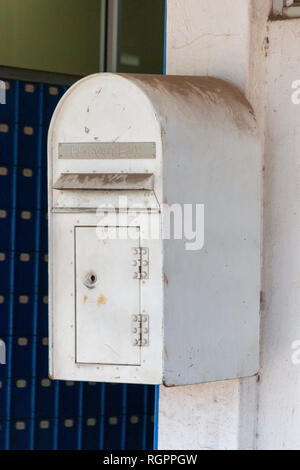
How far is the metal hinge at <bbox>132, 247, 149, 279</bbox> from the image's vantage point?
362 centimetres

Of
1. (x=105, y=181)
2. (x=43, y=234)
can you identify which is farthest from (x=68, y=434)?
(x=105, y=181)

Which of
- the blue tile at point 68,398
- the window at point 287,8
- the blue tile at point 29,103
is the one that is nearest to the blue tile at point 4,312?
the blue tile at point 68,398

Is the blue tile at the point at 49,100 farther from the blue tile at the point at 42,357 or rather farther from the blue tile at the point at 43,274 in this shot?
the blue tile at the point at 42,357

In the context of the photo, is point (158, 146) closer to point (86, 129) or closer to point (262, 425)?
point (86, 129)

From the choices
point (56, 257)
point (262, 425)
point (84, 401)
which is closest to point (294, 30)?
point (56, 257)

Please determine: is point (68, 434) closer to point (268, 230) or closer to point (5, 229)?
point (5, 229)

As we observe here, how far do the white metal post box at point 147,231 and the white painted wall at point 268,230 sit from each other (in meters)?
0.22

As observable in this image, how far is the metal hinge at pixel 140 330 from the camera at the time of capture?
143 inches

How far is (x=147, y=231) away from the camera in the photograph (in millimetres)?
3613

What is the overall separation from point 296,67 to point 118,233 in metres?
1.13

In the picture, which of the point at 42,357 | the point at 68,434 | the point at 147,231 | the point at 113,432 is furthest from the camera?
the point at 113,432

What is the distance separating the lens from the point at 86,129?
3.73 m

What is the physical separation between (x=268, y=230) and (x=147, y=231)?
0.75 metres
